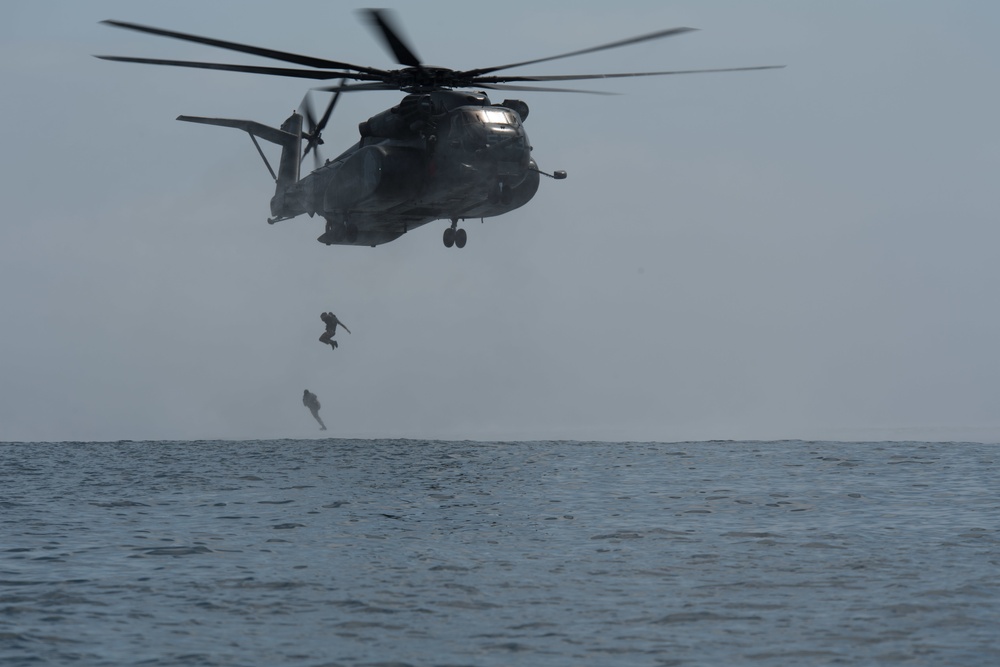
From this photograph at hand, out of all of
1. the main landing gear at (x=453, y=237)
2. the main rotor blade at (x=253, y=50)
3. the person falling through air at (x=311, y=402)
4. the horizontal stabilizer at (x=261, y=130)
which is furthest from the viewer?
the person falling through air at (x=311, y=402)

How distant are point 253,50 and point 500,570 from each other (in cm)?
1326

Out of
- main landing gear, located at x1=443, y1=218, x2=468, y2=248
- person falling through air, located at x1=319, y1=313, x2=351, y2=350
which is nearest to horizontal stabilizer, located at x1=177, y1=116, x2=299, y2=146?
person falling through air, located at x1=319, y1=313, x2=351, y2=350

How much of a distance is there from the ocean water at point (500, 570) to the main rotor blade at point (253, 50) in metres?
9.54

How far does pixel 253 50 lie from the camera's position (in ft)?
79.6

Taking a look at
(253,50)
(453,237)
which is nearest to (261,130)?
(453,237)

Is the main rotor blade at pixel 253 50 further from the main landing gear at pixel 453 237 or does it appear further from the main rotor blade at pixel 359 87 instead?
the main landing gear at pixel 453 237

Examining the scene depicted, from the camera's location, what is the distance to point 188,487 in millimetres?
29703

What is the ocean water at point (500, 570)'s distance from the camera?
1215cm

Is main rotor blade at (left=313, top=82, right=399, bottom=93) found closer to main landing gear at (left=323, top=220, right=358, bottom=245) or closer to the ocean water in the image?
main landing gear at (left=323, top=220, right=358, bottom=245)

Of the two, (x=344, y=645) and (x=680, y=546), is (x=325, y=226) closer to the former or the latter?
(x=680, y=546)

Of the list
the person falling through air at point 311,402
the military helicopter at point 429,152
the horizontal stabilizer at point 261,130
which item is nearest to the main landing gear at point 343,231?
the military helicopter at point 429,152

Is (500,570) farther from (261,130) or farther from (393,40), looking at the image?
(261,130)

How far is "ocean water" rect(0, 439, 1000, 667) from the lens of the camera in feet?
39.9

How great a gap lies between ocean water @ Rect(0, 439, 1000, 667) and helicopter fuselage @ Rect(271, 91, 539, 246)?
746 cm
